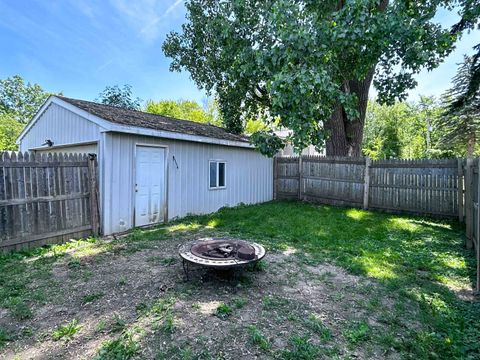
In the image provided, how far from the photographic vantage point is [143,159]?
23.0 feet

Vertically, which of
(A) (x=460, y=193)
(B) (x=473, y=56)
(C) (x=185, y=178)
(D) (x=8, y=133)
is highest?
(D) (x=8, y=133)

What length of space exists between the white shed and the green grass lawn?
0.63 meters

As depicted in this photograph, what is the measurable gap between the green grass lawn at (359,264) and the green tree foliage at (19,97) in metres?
35.4

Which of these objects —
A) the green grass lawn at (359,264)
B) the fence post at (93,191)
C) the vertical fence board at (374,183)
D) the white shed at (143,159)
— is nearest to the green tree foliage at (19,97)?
the white shed at (143,159)

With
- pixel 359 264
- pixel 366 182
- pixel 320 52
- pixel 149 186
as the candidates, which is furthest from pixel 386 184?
pixel 149 186

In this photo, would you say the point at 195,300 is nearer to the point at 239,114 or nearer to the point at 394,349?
the point at 394,349

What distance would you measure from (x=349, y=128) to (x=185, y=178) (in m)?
6.62

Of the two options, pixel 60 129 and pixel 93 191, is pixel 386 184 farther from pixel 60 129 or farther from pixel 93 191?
pixel 60 129

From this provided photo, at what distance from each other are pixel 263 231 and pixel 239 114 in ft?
23.1

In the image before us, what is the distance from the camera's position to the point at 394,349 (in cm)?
246

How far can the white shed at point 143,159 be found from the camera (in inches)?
251

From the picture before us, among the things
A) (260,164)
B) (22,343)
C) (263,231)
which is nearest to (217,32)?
(260,164)

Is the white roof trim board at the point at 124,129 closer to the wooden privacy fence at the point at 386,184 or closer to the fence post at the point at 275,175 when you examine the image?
the fence post at the point at 275,175

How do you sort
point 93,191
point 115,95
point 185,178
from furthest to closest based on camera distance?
point 115,95
point 185,178
point 93,191
